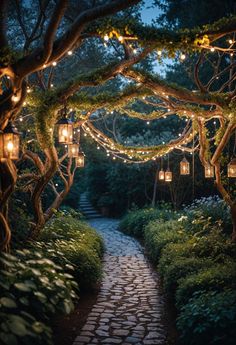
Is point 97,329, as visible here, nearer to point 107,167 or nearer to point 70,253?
point 70,253

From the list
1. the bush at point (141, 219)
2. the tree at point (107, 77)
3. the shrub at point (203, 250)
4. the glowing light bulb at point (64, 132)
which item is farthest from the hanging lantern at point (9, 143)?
the bush at point (141, 219)

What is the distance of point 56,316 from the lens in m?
5.36

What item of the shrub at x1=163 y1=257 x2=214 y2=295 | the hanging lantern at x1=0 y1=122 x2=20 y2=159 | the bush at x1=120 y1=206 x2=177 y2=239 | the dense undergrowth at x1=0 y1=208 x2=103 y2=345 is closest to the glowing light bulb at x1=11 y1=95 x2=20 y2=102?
the hanging lantern at x1=0 y1=122 x2=20 y2=159

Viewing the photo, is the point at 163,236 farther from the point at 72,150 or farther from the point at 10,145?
the point at 10,145

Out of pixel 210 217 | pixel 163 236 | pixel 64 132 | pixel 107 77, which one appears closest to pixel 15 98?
pixel 64 132

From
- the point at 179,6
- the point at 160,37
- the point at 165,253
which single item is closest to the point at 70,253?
the point at 165,253

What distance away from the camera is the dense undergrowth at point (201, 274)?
12.8 ft

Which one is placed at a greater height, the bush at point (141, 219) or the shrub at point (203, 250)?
the shrub at point (203, 250)

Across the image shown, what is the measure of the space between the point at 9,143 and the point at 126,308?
11.2ft

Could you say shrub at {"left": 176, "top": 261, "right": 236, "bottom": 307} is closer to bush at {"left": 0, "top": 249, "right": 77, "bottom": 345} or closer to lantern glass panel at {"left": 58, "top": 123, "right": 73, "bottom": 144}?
bush at {"left": 0, "top": 249, "right": 77, "bottom": 345}

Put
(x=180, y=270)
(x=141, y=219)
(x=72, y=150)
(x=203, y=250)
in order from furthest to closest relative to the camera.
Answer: (x=141, y=219) < (x=72, y=150) < (x=203, y=250) < (x=180, y=270)

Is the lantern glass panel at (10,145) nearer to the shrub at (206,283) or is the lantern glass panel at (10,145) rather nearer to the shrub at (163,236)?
the shrub at (206,283)

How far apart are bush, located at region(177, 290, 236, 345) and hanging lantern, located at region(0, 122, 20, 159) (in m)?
3.00

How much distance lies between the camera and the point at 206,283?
5.19 meters
